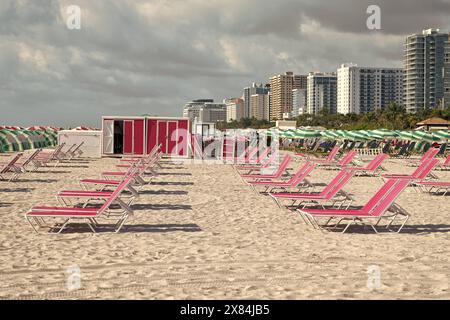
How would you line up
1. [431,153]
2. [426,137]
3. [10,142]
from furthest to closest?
[10,142]
[426,137]
[431,153]

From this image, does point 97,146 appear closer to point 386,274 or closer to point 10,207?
point 10,207

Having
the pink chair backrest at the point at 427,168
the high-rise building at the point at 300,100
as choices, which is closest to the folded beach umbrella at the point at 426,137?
the pink chair backrest at the point at 427,168

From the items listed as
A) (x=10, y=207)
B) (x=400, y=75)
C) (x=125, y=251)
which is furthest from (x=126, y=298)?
(x=400, y=75)

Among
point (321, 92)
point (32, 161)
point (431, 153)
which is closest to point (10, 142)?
point (32, 161)

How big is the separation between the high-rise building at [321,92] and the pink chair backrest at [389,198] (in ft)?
595

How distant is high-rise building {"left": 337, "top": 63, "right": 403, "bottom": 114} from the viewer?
558ft

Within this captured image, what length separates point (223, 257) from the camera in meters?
6.05

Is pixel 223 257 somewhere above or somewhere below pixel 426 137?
below

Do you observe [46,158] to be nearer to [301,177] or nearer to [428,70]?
[301,177]

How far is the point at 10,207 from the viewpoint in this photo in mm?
9703

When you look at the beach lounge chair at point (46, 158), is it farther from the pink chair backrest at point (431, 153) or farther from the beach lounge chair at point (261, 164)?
the pink chair backrest at point (431, 153)

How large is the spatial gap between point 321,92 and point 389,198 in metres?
183

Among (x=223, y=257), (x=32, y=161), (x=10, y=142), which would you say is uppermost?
(x=10, y=142)
